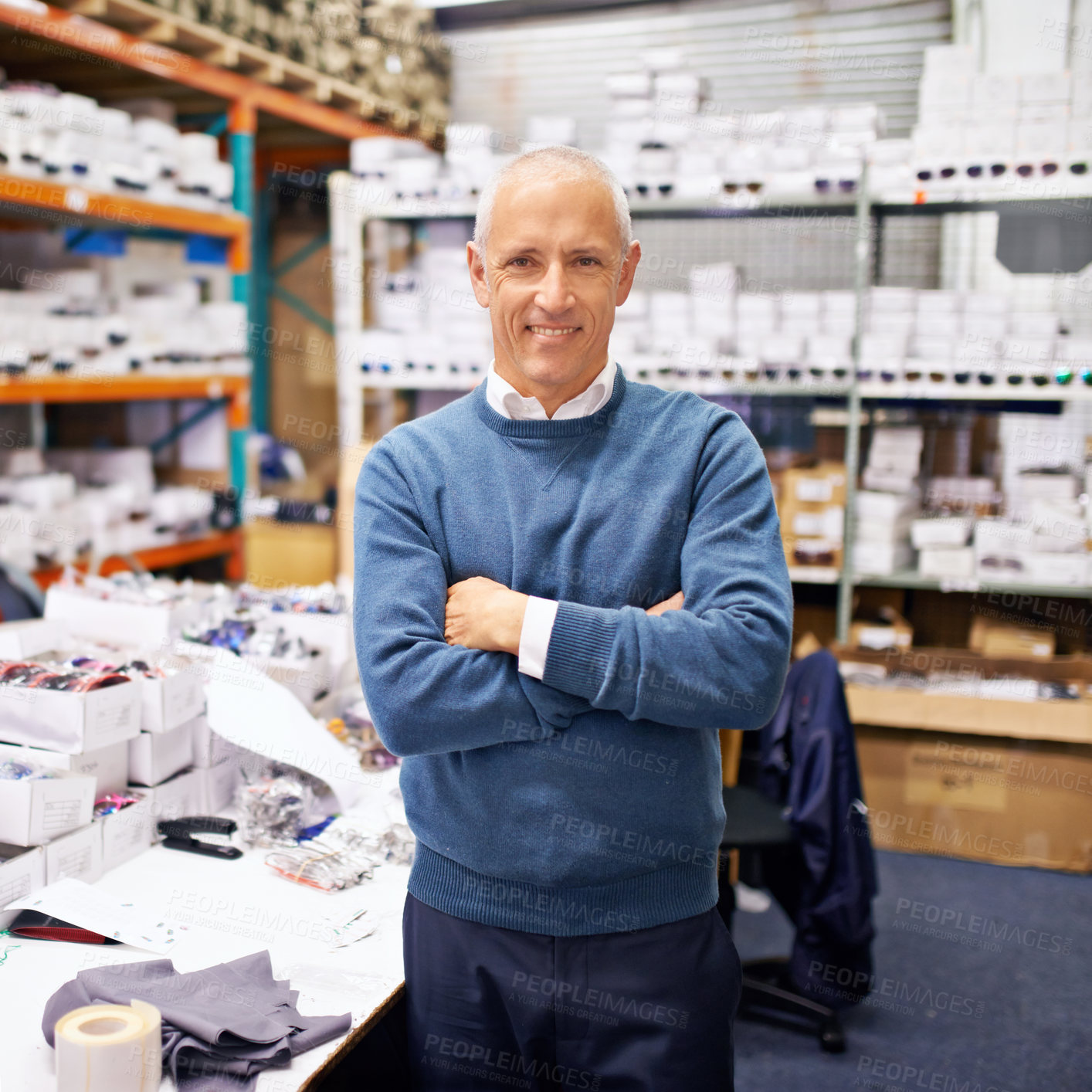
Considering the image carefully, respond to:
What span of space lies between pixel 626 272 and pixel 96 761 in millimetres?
1309

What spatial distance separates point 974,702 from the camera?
3908mm

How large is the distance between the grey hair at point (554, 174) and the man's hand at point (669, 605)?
0.52 m

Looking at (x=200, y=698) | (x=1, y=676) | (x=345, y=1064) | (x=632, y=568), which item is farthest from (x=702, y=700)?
(x=1, y=676)

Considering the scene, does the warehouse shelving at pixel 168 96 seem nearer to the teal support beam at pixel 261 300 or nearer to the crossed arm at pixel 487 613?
the teal support beam at pixel 261 300

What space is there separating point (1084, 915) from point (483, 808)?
308cm

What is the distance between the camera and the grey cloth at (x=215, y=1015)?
1.29m

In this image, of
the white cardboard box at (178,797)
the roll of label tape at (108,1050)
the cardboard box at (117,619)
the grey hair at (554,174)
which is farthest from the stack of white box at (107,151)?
the roll of label tape at (108,1050)

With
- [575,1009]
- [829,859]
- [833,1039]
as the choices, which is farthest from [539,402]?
[833,1039]

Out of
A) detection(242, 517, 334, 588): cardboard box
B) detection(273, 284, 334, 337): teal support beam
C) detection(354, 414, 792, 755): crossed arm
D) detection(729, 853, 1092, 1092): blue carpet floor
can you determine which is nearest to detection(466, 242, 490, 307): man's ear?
detection(354, 414, 792, 755): crossed arm

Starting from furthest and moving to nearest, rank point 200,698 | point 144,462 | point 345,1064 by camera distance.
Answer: point 144,462, point 200,698, point 345,1064

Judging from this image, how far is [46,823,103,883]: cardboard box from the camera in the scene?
1.72 m

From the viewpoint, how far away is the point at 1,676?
6.39ft

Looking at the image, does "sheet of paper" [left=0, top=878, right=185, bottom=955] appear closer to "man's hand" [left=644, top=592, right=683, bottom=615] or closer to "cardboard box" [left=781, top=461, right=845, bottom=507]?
"man's hand" [left=644, top=592, right=683, bottom=615]

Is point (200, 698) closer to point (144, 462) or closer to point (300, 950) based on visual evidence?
point (300, 950)
